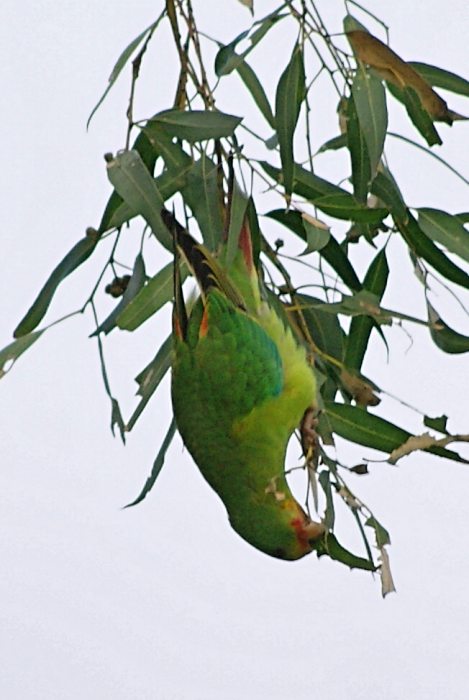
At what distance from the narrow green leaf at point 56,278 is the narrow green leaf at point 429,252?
17.4 inches

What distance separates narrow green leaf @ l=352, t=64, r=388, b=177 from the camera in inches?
52.2

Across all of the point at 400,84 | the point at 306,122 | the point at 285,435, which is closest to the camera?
the point at 400,84

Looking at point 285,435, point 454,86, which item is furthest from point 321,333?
point 454,86

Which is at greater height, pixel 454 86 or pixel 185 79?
pixel 454 86

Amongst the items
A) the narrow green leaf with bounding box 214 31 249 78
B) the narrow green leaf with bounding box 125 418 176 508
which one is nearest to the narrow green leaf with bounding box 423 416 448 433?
the narrow green leaf with bounding box 125 418 176 508

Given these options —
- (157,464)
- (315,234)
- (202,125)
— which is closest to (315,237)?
(315,234)

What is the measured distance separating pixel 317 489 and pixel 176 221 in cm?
40

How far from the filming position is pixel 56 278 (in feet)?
5.03

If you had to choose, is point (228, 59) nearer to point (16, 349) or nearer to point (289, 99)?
point (289, 99)

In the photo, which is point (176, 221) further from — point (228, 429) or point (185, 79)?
point (228, 429)

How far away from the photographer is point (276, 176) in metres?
1.51

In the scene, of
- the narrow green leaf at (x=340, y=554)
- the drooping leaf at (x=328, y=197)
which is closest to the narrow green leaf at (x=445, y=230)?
the drooping leaf at (x=328, y=197)

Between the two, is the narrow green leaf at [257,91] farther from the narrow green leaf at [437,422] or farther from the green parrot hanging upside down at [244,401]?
the narrow green leaf at [437,422]

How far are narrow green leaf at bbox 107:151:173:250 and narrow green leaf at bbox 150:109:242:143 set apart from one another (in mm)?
66
